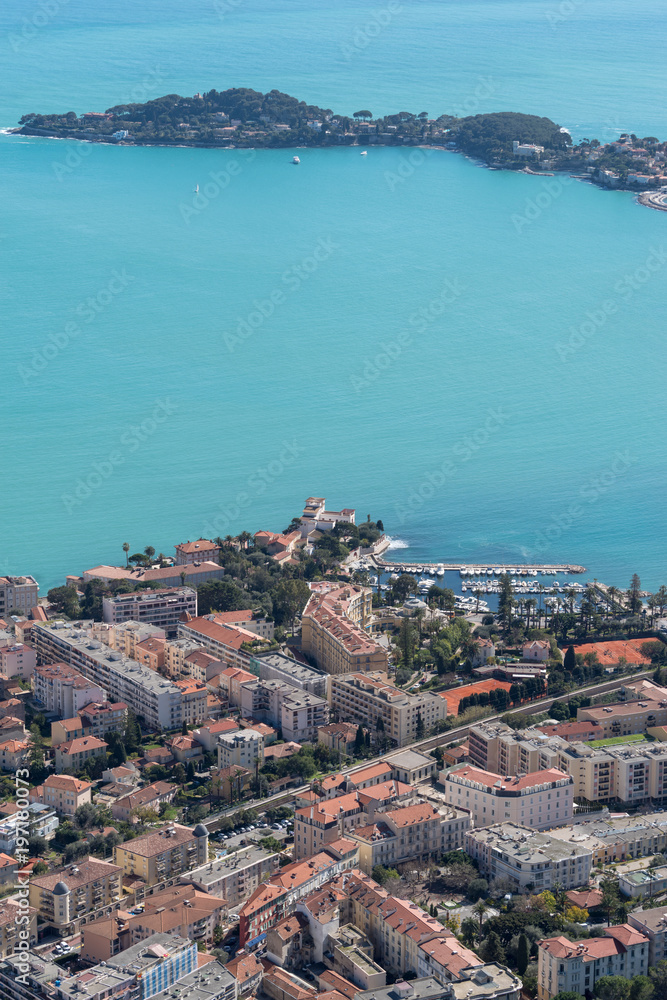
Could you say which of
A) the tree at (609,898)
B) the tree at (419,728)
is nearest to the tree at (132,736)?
the tree at (419,728)

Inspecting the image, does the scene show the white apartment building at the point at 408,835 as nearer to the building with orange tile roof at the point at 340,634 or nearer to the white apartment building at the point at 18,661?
the building with orange tile roof at the point at 340,634

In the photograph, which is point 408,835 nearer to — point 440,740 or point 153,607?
point 440,740

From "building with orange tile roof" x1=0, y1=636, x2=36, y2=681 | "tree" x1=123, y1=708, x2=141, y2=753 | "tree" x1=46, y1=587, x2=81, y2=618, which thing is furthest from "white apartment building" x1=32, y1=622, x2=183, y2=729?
"tree" x1=46, y1=587, x2=81, y2=618

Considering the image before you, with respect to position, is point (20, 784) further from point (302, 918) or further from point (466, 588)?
point (466, 588)

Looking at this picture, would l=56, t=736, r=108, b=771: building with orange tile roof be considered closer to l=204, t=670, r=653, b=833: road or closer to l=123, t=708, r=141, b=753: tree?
l=123, t=708, r=141, b=753: tree

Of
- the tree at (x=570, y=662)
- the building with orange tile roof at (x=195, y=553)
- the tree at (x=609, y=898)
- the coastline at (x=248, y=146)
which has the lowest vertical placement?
the tree at (x=609, y=898)

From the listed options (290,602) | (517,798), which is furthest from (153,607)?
(517,798)
